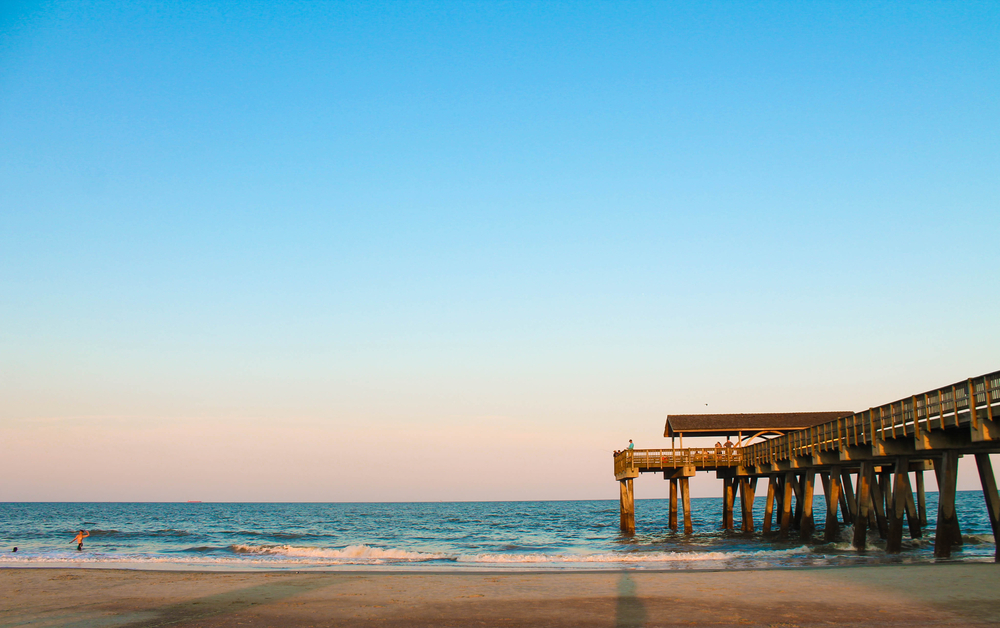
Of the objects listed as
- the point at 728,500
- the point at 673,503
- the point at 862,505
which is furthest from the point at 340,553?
the point at 862,505

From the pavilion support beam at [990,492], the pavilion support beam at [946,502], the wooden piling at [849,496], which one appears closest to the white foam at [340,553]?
the pavilion support beam at [946,502]

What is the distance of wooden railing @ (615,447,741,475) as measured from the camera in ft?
116

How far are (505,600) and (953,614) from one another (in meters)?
7.83

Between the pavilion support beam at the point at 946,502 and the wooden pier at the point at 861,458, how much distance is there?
0.03 m

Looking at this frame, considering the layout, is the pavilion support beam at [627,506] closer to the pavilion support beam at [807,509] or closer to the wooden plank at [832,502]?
the pavilion support beam at [807,509]

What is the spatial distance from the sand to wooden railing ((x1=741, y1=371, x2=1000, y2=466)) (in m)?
3.68

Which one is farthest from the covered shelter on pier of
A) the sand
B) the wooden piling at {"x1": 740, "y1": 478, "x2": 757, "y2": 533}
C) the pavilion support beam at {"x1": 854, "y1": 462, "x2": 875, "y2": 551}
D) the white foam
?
the sand

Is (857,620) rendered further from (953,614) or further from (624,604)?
(624,604)

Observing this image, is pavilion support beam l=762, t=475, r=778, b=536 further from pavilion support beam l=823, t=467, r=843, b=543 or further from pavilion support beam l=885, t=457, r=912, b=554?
pavilion support beam l=885, t=457, r=912, b=554

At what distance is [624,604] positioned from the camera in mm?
13656

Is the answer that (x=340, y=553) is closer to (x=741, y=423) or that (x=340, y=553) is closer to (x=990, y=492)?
(x=741, y=423)

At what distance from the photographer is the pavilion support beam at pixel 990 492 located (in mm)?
18547

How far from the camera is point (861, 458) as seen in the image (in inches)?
950

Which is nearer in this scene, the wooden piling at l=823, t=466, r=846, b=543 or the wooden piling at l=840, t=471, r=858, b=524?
the wooden piling at l=823, t=466, r=846, b=543
